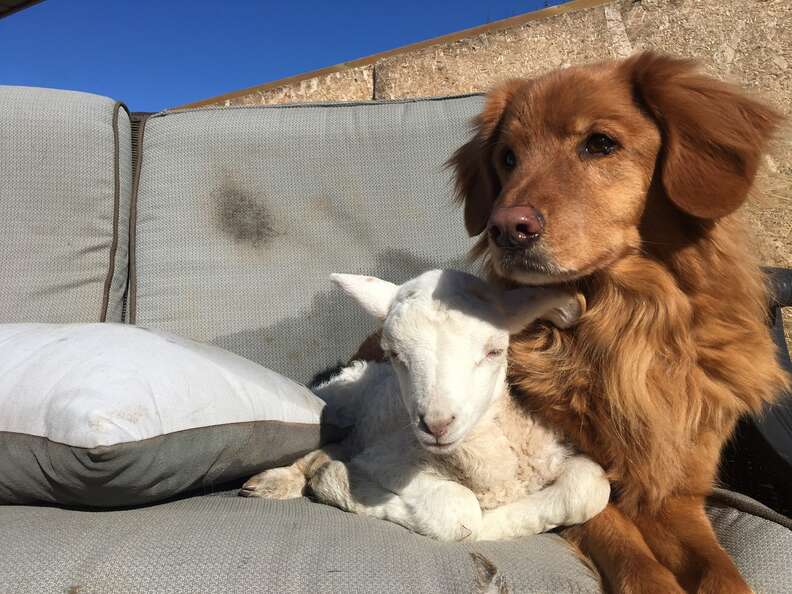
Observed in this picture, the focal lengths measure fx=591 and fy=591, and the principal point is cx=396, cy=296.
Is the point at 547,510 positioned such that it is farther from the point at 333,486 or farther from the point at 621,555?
the point at 333,486

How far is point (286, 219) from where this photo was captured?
268 cm

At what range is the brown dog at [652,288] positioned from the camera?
1554mm

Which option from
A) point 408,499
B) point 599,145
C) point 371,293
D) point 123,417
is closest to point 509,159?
point 599,145

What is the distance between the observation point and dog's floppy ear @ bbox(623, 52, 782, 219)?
153cm

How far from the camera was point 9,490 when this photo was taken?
1.38 metres

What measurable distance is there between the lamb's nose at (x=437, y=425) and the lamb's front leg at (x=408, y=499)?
23cm

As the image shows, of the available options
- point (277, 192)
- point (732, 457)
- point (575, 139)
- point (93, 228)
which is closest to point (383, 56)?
point (277, 192)

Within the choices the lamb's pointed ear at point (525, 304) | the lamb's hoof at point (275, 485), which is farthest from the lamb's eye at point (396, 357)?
the lamb's hoof at point (275, 485)

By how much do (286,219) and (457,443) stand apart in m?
1.64

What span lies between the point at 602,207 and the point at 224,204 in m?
1.74

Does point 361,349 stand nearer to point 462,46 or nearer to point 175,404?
point 175,404

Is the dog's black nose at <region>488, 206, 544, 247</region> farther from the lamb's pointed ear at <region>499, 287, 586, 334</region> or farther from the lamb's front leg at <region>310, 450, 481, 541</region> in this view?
the lamb's front leg at <region>310, 450, 481, 541</region>

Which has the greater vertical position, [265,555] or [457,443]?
[457,443]

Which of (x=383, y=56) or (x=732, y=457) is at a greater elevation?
(x=383, y=56)
